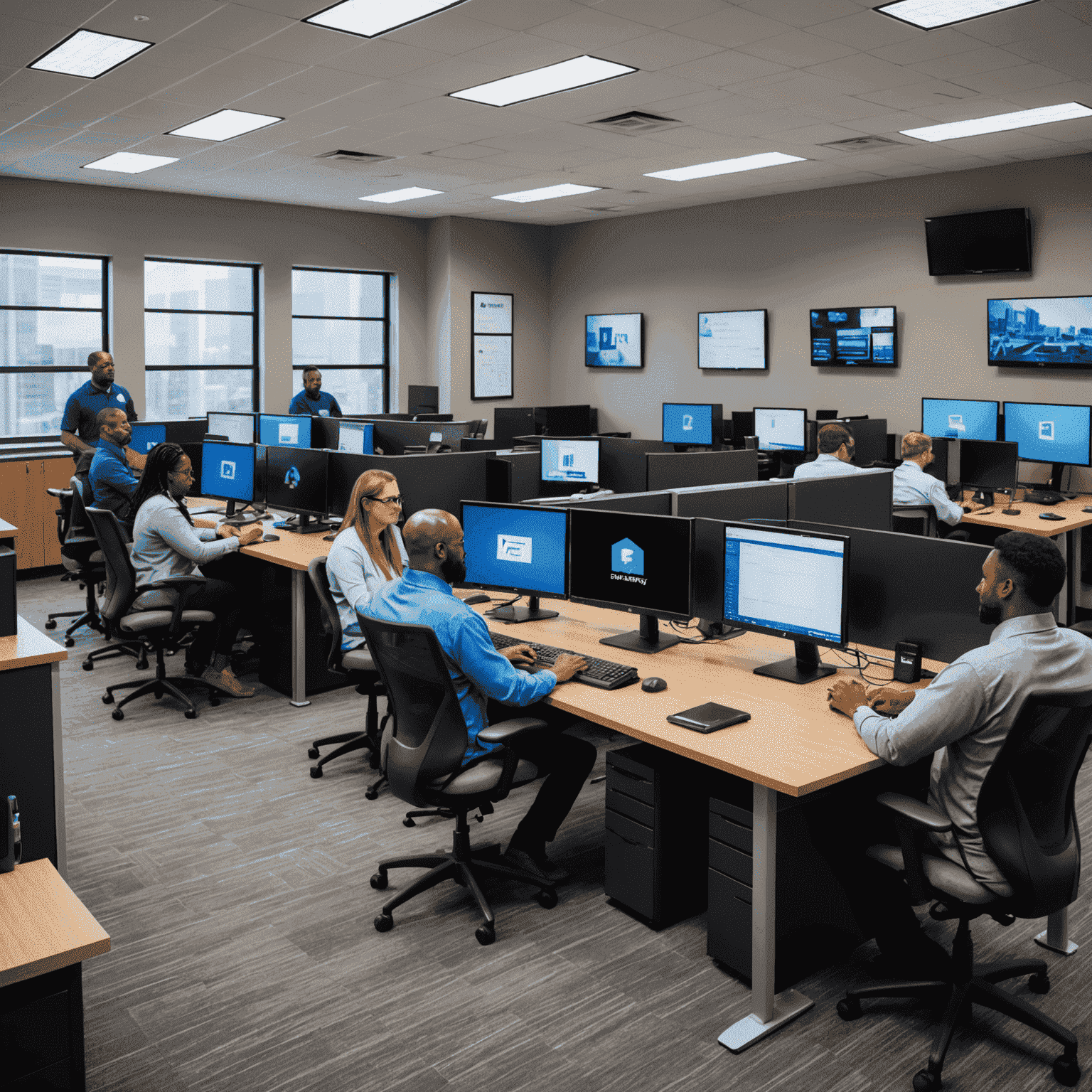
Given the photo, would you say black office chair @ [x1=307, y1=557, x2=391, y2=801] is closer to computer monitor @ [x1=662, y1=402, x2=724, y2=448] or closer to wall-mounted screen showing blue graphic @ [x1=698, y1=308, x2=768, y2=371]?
computer monitor @ [x1=662, y1=402, x2=724, y2=448]

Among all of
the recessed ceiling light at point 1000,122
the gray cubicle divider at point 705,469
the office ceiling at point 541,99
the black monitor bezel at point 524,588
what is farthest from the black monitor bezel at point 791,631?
the recessed ceiling light at point 1000,122

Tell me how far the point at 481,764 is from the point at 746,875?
2.50ft

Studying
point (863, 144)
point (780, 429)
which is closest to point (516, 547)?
point (863, 144)

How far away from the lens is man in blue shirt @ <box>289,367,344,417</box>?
8.06m

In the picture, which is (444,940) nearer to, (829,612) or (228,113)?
(829,612)

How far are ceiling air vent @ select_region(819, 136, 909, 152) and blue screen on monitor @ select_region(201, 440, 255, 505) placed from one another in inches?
161

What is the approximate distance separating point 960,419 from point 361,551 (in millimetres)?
4964

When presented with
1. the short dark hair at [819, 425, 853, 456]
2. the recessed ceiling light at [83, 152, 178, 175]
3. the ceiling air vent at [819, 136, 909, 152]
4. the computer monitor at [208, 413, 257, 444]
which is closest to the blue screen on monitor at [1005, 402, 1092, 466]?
the ceiling air vent at [819, 136, 909, 152]

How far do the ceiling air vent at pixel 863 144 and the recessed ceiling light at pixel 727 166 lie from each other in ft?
1.27

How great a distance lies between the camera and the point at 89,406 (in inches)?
293

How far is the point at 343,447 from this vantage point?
6.73 m

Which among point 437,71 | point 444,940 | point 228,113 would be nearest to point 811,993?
point 444,940

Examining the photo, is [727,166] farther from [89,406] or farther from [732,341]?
[89,406]

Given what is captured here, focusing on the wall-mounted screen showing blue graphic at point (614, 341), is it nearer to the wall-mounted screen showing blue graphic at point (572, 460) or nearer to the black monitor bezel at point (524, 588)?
the wall-mounted screen showing blue graphic at point (572, 460)
